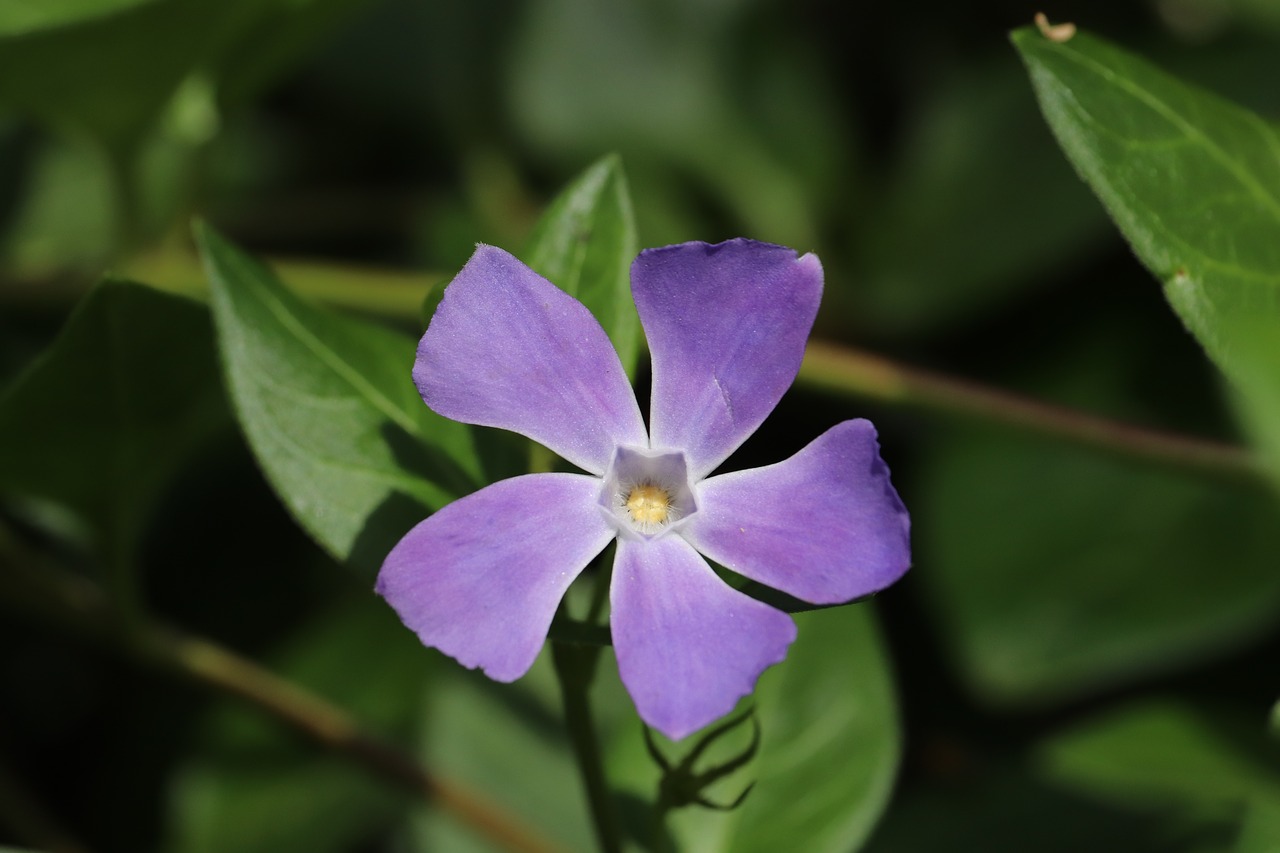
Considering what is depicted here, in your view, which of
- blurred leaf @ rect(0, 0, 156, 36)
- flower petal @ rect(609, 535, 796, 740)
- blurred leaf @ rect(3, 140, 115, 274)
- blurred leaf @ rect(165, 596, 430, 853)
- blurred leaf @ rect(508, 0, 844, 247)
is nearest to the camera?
flower petal @ rect(609, 535, 796, 740)

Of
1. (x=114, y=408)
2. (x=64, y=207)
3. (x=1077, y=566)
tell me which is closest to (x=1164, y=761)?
(x=1077, y=566)

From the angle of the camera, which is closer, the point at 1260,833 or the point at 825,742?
the point at 1260,833

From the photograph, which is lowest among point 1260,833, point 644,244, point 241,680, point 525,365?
point 241,680

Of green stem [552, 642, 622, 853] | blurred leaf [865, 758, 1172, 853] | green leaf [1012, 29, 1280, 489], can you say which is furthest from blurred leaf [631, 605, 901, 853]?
green leaf [1012, 29, 1280, 489]

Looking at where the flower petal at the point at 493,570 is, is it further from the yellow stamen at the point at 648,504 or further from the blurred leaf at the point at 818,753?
the blurred leaf at the point at 818,753

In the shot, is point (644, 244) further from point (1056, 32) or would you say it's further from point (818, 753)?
point (1056, 32)

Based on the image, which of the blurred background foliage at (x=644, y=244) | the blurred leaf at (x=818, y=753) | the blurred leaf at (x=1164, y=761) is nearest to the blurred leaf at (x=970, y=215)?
the blurred background foliage at (x=644, y=244)

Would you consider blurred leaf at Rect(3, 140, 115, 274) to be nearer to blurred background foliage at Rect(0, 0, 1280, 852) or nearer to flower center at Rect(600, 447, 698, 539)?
blurred background foliage at Rect(0, 0, 1280, 852)
